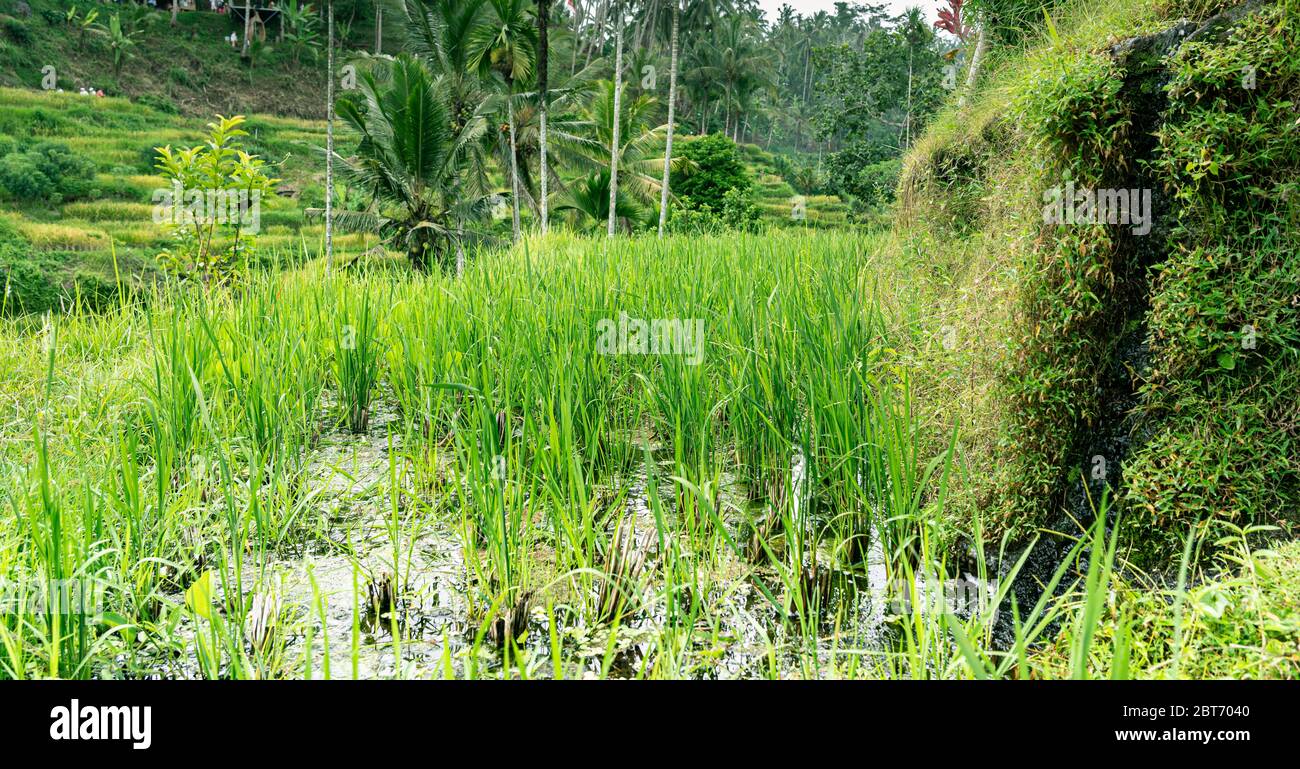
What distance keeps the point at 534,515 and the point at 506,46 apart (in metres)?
17.5

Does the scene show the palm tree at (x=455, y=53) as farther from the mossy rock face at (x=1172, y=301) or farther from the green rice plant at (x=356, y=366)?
the mossy rock face at (x=1172, y=301)

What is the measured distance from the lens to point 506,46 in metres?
18.1

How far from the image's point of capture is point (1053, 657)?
1.87 m

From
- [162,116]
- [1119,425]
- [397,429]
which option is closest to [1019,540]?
[1119,425]

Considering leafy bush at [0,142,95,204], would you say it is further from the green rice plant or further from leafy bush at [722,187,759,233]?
the green rice plant

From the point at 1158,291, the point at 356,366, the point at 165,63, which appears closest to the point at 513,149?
the point at 356,366

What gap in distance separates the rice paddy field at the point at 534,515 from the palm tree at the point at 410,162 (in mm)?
12367

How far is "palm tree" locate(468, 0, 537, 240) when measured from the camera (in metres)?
18.0

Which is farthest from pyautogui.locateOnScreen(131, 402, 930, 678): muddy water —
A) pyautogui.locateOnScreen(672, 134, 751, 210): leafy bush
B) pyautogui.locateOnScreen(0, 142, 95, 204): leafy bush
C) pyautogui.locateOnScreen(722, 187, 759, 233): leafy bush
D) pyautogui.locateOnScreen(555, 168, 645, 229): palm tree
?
pyautogui.locateOnScreen(0, 142, 95, 204): leafy bush

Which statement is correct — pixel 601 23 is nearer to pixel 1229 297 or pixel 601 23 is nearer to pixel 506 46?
pixel 506 46

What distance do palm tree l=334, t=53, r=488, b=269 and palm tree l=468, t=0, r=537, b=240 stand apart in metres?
1.03

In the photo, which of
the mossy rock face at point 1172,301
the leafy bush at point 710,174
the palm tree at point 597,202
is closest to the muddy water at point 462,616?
the mossy rock face at point 1172,301

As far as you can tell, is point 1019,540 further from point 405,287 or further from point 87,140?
point 87,140

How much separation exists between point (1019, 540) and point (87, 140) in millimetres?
34906
